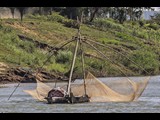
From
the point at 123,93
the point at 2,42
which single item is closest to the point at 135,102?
the point at 123,93

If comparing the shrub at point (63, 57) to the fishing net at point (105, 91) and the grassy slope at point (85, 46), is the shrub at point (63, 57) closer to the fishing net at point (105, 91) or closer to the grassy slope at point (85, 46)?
the grassy slope at point (85, 46)

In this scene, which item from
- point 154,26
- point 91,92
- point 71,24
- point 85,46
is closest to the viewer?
point 91,92

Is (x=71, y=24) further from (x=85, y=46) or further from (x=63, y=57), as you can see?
(x=63, y=57)

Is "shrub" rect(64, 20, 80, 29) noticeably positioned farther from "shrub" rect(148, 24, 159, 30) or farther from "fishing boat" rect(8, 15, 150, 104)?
"fishing boat" rect(8, 15, 150, 104)

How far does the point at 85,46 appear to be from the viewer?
45.6 m

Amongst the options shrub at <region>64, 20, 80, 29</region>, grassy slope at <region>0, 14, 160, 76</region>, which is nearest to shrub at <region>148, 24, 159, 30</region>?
grassy slope at <region>0, 14, 160, 76</region>

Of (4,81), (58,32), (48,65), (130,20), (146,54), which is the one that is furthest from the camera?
(130,20)

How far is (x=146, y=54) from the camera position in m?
48.8

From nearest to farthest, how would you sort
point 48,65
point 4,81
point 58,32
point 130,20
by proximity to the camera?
point 4,81, point 48,65, point 58,32, point 130,20

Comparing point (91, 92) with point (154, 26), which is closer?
point (91, 92)

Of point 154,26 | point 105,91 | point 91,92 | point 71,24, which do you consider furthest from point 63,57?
point 154,26

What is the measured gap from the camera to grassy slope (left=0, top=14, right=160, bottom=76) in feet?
140
